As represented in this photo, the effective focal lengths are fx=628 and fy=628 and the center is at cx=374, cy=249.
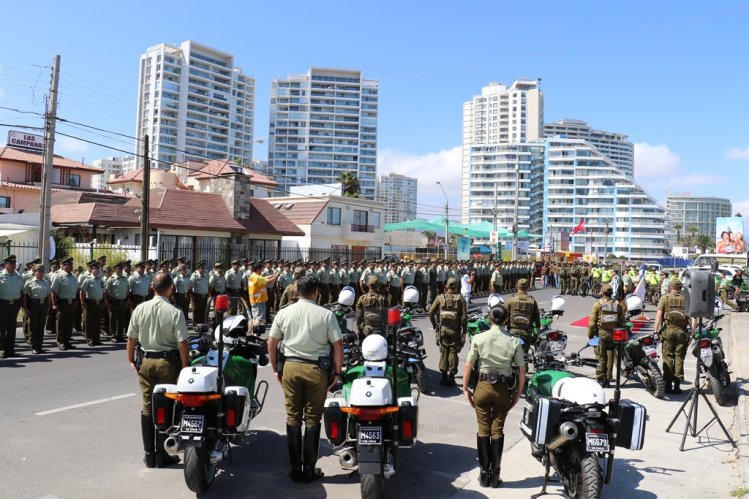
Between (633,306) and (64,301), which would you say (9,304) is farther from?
(633,306)

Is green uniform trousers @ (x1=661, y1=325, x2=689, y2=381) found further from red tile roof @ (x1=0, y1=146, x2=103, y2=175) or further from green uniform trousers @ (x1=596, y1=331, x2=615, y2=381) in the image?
red tile roof @ (x1=0, y1=146, x2=103, y2=175)

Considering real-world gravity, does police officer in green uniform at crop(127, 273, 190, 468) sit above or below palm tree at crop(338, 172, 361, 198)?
below

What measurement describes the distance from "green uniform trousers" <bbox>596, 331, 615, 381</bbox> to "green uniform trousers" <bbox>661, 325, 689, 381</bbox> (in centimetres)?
83

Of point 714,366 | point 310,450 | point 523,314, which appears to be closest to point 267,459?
point 310,450

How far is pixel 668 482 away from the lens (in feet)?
19.6

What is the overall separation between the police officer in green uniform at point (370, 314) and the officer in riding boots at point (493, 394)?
7.98 ft

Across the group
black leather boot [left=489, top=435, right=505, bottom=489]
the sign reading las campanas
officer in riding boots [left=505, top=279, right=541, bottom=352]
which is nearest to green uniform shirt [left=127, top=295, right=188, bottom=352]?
black leather boot [left=489, top=435, right=505, bottom=489]

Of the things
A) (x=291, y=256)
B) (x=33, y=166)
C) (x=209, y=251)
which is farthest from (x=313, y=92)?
(x=209, y=251)

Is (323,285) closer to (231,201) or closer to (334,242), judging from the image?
(231,201)

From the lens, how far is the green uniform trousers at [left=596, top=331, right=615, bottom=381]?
396 inches

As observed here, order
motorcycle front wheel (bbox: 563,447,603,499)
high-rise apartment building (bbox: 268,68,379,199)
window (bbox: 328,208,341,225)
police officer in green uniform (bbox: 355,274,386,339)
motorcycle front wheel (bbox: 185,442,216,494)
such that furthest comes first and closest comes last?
high-rise apartment building (bbox: 268,68,379,199) → window (bbox: 328,208,341,225) → police officer in green uniform (bbox: 355,274,386,339) → motorcycle front wheel (bbox: 185,442,216,494) → motorcycle front wheel (bbox: 563,447,603,499)

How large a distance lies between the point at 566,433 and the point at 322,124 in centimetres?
15933

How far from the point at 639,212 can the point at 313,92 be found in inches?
3244

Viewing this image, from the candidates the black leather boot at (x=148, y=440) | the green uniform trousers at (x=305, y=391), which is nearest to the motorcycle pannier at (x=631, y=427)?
the green uniform trousers at (x=305, y=391)
